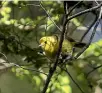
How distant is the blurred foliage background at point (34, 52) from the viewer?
113 cm

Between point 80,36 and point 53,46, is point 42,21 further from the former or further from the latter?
point 53,46

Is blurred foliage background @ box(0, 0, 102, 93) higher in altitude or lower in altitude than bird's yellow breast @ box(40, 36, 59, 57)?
lower

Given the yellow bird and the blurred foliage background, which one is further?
the blurred foliage background

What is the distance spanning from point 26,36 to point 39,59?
194 millimetres

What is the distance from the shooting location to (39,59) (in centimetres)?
117

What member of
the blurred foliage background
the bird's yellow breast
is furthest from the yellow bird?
the blurred foliage background

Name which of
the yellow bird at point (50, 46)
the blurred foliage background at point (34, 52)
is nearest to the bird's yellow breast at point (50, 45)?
the yellow bird at point (50, 46)

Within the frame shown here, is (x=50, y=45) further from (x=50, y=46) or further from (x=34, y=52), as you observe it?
(x=34, y=52)

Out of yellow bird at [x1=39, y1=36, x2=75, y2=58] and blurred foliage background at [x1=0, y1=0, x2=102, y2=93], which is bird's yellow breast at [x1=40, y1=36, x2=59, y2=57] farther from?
blurred foliage background at [x1=0, y1=0, x2=102, y2=93]

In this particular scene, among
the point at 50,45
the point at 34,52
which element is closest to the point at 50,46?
the point at 50,45

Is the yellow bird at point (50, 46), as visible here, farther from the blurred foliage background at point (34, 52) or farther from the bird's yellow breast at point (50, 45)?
the blurred foliage background at point (34, 52)

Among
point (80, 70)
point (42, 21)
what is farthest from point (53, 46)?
point (42, 21)

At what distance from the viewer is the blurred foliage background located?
3.72 feet

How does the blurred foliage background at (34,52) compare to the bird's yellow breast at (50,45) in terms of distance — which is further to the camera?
the blurred foliage background at (34,52)
